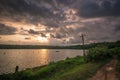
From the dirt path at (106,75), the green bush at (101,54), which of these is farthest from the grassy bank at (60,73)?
the green bush at (101,54)

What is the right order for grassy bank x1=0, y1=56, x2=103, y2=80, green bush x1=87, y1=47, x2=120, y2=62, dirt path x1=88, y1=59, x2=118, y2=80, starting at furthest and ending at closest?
green bush x1=87, y1=47, x2=120, y2=62, grassy bank x1=0, y1=56, x2=103, y2=80, dirt path x1=88, y1=59, x2=118, y2=80

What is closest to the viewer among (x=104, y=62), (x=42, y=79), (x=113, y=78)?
(x=113, y=78)

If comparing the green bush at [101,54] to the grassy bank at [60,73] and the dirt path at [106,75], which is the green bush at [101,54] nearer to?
the grassy bank at [60,73]

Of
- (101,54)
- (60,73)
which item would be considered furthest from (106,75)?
Answer: (101,54)

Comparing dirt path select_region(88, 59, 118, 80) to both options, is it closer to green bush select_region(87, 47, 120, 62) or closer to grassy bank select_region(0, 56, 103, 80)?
grassy bank select_region(0, 56, 103, 80)

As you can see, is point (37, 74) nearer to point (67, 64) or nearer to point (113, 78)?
point (67, 64)

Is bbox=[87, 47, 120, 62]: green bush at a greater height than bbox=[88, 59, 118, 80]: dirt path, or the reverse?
bbox=[87, 47, 120, 62]: green bush

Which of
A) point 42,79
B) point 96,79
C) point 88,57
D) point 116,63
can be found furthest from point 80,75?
point 88,57

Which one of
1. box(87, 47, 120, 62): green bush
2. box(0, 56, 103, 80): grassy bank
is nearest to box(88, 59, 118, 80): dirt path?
box(0, 56, 103, 80): grassy bank

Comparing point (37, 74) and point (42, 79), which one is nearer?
point (42, 79)

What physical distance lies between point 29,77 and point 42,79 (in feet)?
12.3

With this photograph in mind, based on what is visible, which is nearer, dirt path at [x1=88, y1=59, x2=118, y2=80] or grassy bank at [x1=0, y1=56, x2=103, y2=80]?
dirt path at [x1=88, y1=59, x2=118, y2=80]

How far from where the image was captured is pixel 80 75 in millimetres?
33594

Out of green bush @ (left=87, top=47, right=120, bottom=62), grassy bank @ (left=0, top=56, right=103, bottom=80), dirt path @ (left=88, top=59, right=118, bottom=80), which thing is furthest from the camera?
green bush @ (left=87, top=47, right=120, bottom=62)
